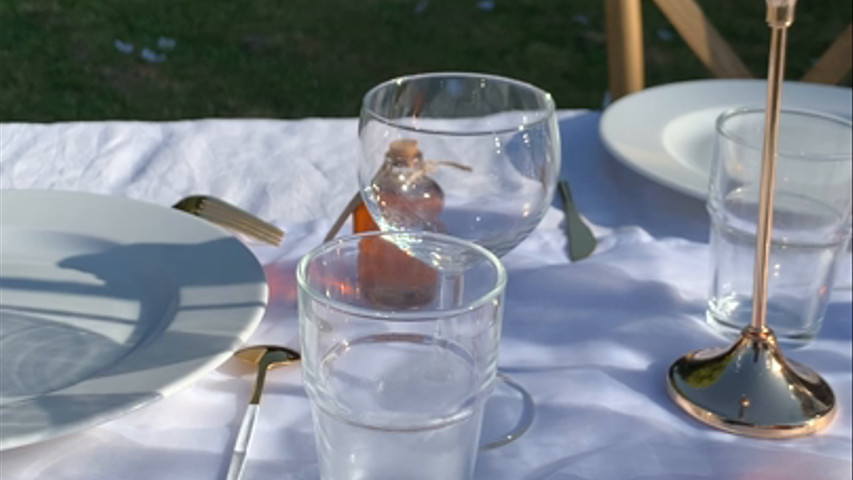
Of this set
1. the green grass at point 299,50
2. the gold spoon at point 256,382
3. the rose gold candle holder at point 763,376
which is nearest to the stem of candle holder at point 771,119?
the rose gold candle holder at point 763,376

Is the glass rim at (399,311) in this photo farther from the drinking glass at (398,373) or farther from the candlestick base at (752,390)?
the candlestick base at (752,390)

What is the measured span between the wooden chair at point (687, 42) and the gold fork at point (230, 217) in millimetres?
617

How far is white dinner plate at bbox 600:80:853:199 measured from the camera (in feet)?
2.70

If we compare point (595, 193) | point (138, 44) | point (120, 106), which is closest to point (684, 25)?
point (595, 193)

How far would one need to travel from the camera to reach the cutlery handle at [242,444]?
0.51 m

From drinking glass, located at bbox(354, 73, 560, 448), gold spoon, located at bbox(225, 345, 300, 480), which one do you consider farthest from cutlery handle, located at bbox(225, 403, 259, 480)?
drinking glass, located at bbox(354, 73, 560, 448)

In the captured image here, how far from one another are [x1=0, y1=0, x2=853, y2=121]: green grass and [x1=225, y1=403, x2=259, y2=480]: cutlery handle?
8.27ft

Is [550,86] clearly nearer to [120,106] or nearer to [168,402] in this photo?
[120,106]

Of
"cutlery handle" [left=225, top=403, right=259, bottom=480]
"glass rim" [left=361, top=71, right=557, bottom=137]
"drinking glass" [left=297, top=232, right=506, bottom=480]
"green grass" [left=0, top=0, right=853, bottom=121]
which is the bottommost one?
"green grass" [left=0, top=0, right=853, bottom=121]

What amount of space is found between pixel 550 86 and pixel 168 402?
2.67 m

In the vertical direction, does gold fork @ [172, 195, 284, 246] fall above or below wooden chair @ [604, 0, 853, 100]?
above

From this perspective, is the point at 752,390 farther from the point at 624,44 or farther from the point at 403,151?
the point at 624,44

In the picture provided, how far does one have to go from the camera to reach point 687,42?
54.1 inches

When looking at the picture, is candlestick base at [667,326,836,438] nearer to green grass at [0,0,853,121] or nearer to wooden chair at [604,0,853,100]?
wooden chair at [604,0,853,100]
